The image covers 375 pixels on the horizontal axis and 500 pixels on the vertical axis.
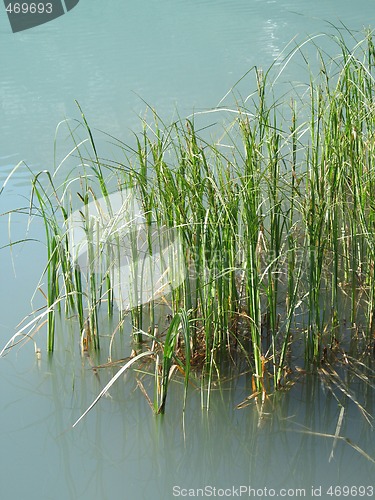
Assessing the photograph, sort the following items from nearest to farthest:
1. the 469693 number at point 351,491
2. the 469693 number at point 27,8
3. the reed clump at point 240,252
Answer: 1. the 469693 number at point 351,491
2. the reed clump at point 240,252
3. the 469693 number at point 27,8

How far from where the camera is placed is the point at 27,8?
23.2 ft

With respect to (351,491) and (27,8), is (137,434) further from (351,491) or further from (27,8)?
(27,8)

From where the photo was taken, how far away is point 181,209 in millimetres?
1646

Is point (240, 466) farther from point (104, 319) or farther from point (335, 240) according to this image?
point (104, 319)

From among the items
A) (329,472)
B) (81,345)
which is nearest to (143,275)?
(81,345)

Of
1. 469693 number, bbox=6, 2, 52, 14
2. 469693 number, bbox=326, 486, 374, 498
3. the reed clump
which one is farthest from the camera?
469693 number, bbox=6, 2, 52, 14

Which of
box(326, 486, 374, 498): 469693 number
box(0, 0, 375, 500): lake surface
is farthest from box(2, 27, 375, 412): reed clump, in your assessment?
box(326, 486, 374, 498): 469693 number

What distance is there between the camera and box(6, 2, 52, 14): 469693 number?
6855 mm

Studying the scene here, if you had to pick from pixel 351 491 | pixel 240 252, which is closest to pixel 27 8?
pixel 240 252

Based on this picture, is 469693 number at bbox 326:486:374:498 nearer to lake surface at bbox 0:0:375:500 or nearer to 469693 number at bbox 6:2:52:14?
lake surface at bbox 0:0:375:500

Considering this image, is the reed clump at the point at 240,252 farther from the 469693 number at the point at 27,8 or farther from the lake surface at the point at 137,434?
the 469693 number at the point at 27,8

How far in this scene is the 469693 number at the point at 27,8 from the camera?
6.86m

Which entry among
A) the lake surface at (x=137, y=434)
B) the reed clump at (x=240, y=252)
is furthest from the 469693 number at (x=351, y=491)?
the reed clump at (x=240, y=252)

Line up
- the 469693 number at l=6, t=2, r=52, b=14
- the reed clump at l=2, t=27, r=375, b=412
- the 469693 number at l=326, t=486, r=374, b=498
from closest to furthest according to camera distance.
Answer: the 469693 number at l=326, t=486, r=374, b=498 → the reed clump at l=2, t=27, r=375, b=412 → the 469693 number at l=6, t=2, r=52, b=14
